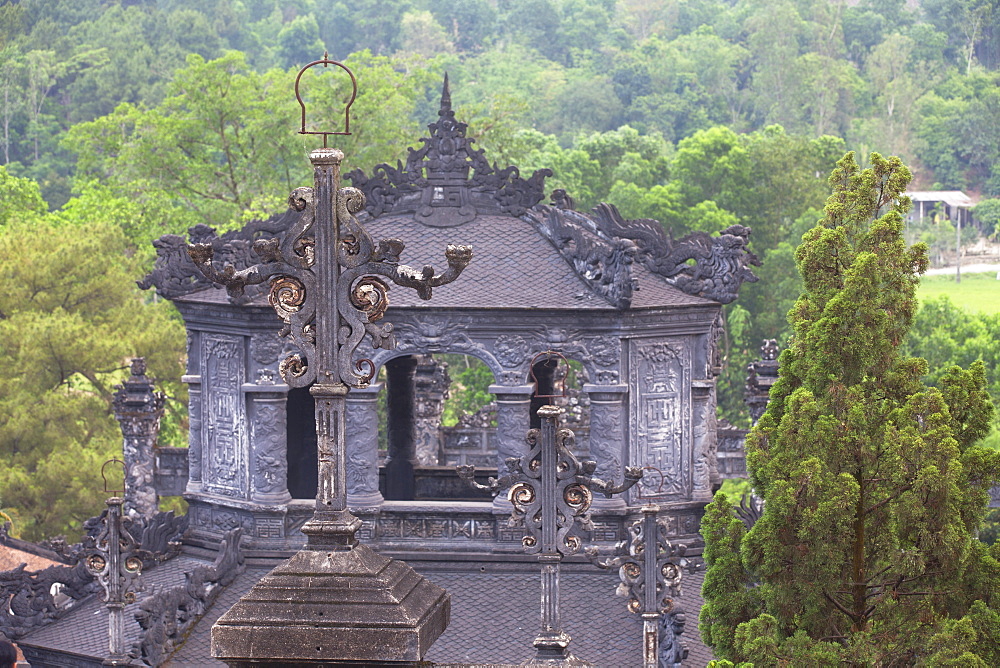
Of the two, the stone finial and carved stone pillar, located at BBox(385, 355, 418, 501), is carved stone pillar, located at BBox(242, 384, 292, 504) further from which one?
the stone finial

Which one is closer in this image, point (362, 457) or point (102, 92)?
point (362, 457)

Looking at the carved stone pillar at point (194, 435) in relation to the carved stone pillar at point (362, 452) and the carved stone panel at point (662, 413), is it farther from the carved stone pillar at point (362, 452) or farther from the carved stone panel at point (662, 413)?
the carved stone panel at point (662, 413)

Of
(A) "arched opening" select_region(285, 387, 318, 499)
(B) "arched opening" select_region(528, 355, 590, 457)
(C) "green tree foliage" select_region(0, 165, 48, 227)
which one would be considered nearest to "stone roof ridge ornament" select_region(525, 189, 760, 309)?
(B) "arched opening" select_region(528, 355, 590, 457)

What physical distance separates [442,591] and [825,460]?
12.4 feet

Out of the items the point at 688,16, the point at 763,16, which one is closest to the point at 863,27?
the point at 763,16

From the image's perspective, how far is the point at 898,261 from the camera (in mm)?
13797

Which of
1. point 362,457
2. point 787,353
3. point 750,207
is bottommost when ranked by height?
point 362,457

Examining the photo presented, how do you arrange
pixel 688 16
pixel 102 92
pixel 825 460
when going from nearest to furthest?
pixel 825 460 < pixel 102 92 < pixel 688 16

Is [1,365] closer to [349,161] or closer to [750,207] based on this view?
[349,161]

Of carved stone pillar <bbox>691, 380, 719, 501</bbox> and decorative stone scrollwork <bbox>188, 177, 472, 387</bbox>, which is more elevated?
decorative stone scrollwork <bbox>188, 177, 472, 387</bbox>

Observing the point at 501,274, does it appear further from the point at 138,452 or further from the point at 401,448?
the point at 138,452

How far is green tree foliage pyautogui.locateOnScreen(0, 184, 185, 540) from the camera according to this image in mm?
39781

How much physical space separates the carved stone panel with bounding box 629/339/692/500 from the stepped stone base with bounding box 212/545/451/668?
12.5 metres

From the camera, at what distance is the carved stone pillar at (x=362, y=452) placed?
23.2m
